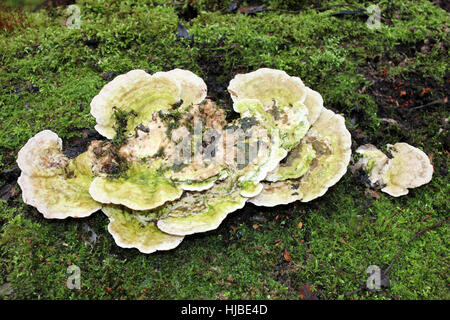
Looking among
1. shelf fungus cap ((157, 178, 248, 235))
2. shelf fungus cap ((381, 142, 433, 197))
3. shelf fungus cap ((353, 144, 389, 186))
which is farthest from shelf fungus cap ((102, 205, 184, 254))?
shelf fungus cap ((381, 142, 433, 197))

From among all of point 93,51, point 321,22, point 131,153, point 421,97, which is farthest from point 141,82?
point 421,97

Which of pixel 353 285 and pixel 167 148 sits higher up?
pixel 167 148

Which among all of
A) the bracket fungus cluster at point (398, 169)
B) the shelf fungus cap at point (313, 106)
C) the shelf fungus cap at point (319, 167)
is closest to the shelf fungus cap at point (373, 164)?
the bracket fungus cluster at point (398, 169)

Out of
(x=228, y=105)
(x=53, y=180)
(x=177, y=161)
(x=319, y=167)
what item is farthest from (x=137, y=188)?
(x=319, y=167)

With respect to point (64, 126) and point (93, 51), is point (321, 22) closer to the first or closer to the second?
point (93, 51)

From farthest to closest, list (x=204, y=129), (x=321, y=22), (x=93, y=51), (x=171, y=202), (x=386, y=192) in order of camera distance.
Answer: (x=321, y=22)
(x=93, y=51)
(x=386, y=192)
(x=204, y=129)
(x=171, y=202)

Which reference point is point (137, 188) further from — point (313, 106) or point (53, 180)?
point (313, 106)

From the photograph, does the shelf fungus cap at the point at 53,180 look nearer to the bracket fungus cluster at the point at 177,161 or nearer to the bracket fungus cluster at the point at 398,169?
the bracket fungus cluster at the point at 177,161

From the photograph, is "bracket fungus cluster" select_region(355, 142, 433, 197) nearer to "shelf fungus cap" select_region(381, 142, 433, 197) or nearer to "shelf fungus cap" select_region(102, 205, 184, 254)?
"shelf fungus cap" select_region(381, 142, 433, 197)
